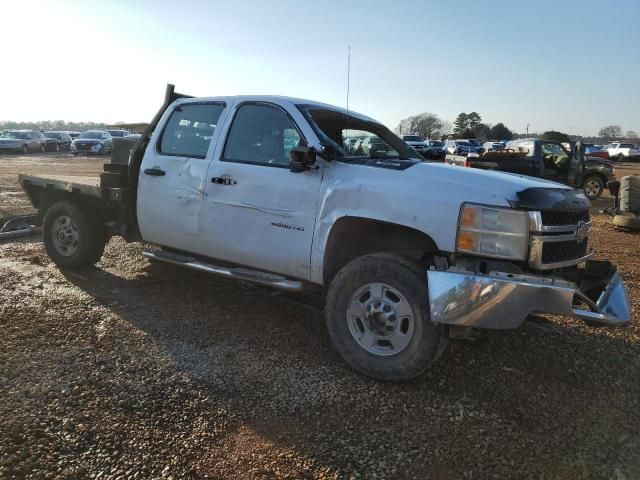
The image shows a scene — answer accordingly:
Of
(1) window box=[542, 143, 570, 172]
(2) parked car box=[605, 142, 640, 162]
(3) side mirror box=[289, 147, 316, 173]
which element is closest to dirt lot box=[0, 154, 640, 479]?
(3) side mirror box=[289, 147, 316, 173]

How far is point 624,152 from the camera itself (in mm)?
44719

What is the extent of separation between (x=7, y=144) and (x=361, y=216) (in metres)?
37.4

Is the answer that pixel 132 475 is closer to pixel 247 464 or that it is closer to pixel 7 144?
pixel 247 464

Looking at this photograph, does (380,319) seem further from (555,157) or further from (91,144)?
(91,144)

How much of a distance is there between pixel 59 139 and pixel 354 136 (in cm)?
4117

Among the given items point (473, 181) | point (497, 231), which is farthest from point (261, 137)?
point (497, 231)

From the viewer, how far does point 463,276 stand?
9.95ft

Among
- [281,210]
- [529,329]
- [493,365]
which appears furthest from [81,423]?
[529,329]

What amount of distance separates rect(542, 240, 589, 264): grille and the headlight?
21 centimetres

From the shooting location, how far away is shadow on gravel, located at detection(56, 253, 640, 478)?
2.66m

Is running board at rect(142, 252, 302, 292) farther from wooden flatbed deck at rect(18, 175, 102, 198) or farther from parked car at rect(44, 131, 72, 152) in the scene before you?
parked car at rect(44, 131, 72, 152)

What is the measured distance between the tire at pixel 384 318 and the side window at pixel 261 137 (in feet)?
3.81

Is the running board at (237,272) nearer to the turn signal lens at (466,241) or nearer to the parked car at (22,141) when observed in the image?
the turn signal lens at (466,241)

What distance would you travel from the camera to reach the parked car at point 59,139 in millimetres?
38625
